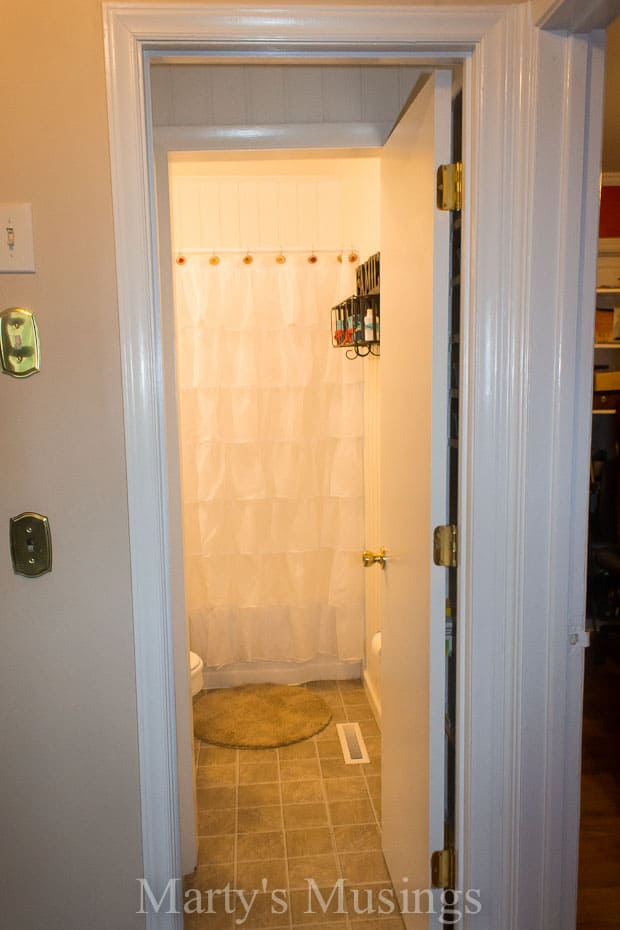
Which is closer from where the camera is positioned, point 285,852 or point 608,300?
point 285,852

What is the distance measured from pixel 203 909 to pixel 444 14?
2.39 m

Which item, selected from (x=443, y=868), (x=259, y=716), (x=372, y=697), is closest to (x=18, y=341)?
(x=443, y=868)

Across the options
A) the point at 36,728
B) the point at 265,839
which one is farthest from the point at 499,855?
the point at 265,839

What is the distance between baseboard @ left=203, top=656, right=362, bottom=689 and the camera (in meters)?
3.54

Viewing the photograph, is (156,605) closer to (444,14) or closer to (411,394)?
(411,394)

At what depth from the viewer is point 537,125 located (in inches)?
51.2

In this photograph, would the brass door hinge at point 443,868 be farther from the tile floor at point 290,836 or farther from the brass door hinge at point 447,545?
the brass door hinge at point 447,545

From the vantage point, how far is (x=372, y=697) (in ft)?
10.7

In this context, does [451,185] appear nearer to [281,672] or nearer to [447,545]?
[447,545]

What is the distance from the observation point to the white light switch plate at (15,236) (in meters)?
1.29

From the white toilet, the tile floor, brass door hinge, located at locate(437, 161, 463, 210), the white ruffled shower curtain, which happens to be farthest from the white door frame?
the white ruffled shower curtain

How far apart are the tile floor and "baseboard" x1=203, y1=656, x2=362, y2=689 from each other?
1.56 feet

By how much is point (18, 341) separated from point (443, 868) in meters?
1.47

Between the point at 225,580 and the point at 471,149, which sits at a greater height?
the point at 471,149
